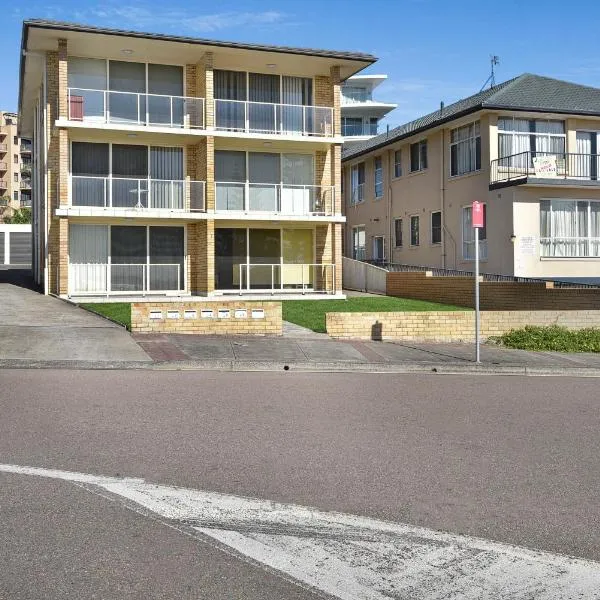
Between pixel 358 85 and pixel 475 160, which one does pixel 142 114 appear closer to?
pixel 475 160

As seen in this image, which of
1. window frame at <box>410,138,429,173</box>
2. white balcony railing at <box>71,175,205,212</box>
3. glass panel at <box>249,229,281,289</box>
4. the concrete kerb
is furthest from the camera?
window frame at <box>410,138,429,173</box>

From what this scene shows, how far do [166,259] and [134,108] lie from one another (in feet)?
16.9

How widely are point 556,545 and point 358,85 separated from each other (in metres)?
69.1

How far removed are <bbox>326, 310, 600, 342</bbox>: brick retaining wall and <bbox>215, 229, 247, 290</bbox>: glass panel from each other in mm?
11090

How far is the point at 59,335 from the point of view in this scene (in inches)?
672

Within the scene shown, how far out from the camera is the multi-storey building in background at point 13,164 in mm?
103338

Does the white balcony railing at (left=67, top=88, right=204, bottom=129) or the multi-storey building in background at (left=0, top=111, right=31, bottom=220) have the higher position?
the multi-storey building in background at (left=0, top=111, right=31, bottom=220)

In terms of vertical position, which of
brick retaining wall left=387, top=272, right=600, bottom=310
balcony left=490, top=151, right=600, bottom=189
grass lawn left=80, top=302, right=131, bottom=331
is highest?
balcony left=490, top=151, right=600, bottom=189

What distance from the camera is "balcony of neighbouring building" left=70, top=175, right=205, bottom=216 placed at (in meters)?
26.6

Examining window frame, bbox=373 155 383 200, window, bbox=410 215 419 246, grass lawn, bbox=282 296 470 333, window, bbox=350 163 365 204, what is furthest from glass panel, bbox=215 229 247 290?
window, bbox=350 163 365 204

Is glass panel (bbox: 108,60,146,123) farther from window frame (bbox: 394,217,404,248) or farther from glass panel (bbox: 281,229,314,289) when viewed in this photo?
window frame (bbox: 394,217,404,248)

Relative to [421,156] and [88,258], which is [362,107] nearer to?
[421,156]

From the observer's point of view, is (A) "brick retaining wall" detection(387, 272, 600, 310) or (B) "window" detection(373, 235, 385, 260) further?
(B) "window" detection(373, 235, 385, 260)

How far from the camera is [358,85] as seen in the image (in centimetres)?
→ 7106
